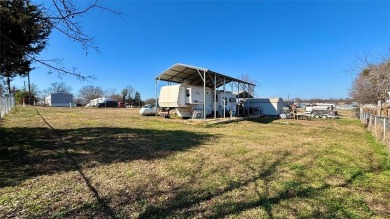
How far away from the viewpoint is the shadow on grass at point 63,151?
453 centimetres

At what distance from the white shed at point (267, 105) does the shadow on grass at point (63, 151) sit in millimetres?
19262

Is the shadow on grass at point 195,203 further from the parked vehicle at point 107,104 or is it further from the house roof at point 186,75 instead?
the parked vehicle at point 107,104

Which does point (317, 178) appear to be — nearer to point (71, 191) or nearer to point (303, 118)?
point (71, 191)

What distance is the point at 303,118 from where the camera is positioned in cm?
2186

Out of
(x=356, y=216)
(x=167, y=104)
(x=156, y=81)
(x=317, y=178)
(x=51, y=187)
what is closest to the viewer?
(x=356, y=216)

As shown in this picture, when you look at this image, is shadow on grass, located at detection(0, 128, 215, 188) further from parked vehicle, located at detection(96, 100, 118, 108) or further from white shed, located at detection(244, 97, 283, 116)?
parked vehicle, located at detection(96, 100, 118, 108)

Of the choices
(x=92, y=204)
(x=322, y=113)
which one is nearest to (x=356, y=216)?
(x=92, y=204)

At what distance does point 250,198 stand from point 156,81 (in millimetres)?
15556

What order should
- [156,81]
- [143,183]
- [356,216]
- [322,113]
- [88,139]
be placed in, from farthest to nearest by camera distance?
[322,113] < [156,81] < [88,139] < [143,183] < [356,216]

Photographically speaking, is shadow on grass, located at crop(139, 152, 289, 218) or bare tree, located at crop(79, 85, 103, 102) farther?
bare tree, located at crop(79, 85, 103, 102)

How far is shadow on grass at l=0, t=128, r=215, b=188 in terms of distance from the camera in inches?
A: 178

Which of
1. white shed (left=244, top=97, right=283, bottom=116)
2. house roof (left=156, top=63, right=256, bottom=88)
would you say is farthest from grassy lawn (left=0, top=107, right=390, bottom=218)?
white shed (left=244, top=97, right=283, bottom=116)

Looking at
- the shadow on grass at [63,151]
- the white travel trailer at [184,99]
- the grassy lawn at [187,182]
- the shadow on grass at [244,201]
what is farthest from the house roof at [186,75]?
the shadow on grass at [244,201]

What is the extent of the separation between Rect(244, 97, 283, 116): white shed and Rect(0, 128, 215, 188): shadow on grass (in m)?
19.3
